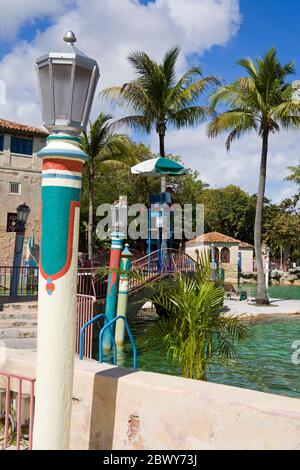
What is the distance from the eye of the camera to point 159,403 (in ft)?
10.4

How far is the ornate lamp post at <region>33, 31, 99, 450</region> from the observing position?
9.62ft

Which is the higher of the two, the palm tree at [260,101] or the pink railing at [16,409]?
the palm tree at [260,101]

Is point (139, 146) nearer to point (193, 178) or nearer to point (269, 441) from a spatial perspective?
point (193, 178)

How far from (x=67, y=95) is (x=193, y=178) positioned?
159 ft

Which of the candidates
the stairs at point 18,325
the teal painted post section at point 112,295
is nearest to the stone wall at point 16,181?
the teal painted post section at point 112,295

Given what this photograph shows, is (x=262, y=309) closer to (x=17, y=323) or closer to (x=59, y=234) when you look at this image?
(x=17, y=323)

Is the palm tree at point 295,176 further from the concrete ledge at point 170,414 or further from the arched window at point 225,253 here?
the concrete ledge at point 170,414

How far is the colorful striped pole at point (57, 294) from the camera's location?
2930 millimetres

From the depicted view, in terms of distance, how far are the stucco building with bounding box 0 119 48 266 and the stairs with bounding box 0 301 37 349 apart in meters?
16.4

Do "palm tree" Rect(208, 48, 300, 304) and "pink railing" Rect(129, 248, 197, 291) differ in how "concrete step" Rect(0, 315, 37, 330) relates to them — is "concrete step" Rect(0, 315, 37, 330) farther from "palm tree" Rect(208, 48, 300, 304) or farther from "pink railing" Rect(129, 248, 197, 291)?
"palm tree" Rect(208, 48, 300, 304)

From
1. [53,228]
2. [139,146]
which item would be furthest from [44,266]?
[139,146]

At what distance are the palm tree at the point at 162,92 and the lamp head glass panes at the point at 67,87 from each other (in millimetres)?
18139
